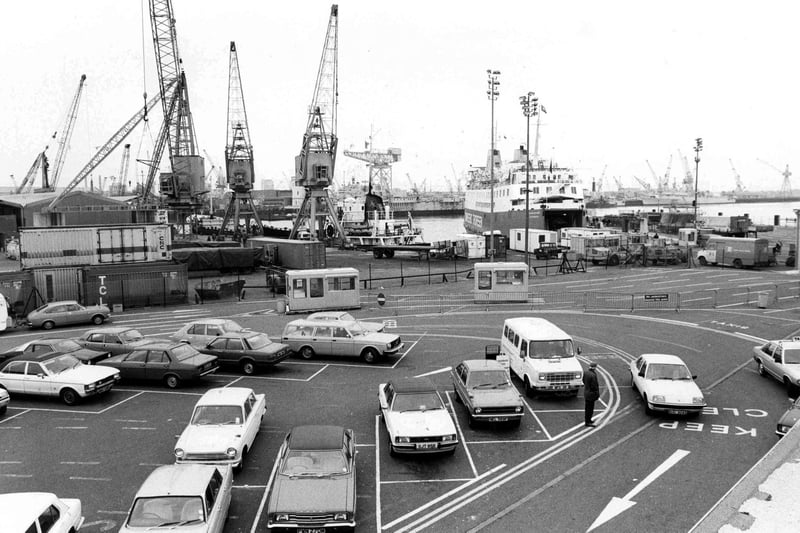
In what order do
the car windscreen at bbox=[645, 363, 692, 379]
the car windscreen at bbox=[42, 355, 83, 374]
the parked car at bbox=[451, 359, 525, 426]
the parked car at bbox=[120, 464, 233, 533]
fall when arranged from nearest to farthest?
the parked car at bbox=[120, 464, 233, 533]
the parked car at bbox=[451, 359, 525, 426]
the car windscreen at bbox=[645, 363, 692, 379]
the car windscreen at bbox=[42, 355, 83, 374]

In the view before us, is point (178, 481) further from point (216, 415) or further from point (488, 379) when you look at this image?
point (488, 379)

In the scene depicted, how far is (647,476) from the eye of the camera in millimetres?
12664

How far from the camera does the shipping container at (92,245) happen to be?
3434cm

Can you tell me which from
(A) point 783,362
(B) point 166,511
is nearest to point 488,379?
(B) point 166,511

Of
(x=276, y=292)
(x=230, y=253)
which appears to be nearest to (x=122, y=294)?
(x=276, y=292)

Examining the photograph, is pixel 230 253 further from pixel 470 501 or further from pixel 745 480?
pixel 745 480

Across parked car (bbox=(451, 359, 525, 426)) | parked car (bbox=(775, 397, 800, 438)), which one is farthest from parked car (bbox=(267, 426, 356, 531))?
parked car (bbox=(775, 397, 800, 438))

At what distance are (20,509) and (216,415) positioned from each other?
4762 mm

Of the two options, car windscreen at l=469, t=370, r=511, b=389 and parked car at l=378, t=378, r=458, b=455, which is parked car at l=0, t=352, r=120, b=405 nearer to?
parked car at l=378, t=378, r=458, b=455

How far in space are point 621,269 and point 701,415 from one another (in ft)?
113

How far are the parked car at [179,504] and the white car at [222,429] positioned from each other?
6.18 ft

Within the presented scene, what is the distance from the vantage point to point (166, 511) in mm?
9703

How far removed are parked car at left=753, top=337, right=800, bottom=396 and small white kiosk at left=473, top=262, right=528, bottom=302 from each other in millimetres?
15194

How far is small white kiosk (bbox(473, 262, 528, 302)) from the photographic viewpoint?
34312mm
